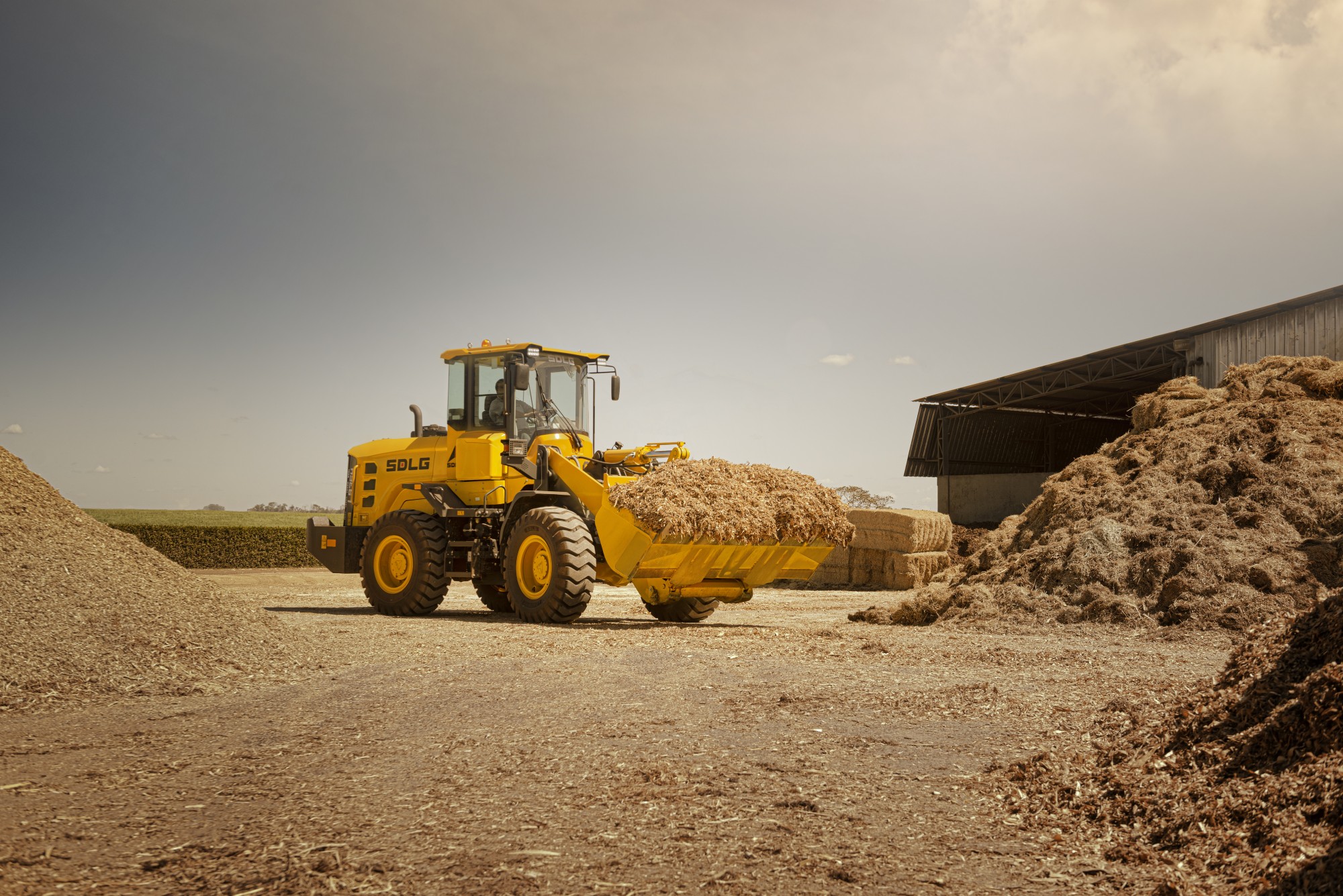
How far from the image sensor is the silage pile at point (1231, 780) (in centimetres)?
379

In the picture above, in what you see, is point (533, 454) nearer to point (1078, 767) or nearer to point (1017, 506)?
point (1078, 767)

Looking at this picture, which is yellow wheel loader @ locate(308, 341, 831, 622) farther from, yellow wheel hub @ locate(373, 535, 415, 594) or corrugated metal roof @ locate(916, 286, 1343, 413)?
corrugated metal roof @ locate(916, 286, 1343, 413)

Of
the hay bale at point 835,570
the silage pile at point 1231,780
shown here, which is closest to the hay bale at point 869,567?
the hay bale at point 835,570

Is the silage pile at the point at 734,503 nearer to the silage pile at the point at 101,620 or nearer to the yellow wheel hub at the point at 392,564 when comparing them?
the silage pile at the point at 101,620

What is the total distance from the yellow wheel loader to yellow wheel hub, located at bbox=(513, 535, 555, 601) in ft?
0.05

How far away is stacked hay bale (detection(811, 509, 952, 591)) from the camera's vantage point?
19.9 meters

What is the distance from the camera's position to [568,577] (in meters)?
11.5

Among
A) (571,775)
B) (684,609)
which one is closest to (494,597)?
(684,609)

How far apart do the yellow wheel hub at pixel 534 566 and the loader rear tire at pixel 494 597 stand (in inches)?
98.4

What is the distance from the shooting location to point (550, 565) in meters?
11.9

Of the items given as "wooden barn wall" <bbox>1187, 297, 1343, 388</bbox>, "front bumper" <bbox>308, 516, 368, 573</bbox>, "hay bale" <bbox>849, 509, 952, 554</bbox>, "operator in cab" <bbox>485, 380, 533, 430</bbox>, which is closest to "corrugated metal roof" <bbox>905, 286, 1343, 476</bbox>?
"wooden barn wall" <bbox>1187, 297, 1343, 388</bbox>

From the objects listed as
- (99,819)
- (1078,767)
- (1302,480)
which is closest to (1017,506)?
(1302,480)

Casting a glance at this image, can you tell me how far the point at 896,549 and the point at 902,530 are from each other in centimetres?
54

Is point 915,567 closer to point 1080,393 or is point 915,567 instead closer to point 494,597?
point 494,597
